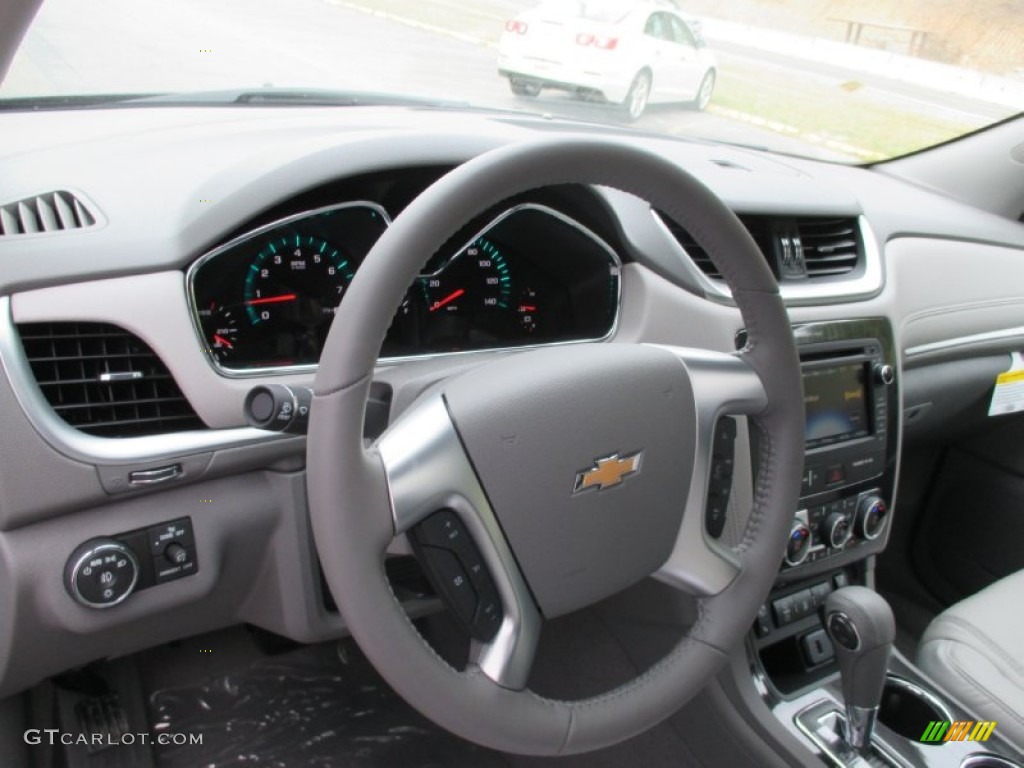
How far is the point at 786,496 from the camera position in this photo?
129 cm

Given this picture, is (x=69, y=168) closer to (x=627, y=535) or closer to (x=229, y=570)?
(x=229, y=570)

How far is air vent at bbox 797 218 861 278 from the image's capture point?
2102 millimetres

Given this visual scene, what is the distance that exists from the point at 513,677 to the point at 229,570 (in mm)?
583

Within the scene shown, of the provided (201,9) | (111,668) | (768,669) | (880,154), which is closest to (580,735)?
(768,669)

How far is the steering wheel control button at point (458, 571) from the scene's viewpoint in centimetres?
105

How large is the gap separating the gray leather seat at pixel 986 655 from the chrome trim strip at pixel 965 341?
24.2 inches

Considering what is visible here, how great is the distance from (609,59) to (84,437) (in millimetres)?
1403

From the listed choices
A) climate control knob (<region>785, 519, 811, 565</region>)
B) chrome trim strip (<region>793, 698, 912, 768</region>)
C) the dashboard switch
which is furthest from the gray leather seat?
the dashboard switch

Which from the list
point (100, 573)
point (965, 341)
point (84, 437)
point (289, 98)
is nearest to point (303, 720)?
point (100, 573)

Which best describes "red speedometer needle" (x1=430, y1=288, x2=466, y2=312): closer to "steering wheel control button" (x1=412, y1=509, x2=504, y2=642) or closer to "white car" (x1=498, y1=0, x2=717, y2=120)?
"steering wheel control button" (x1=412, y1=509, x2=504, y2=642)

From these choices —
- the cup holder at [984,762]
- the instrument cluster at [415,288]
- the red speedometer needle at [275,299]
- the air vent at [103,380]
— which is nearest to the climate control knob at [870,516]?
the cup holder at [984,762]

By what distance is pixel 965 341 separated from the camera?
2.45 m

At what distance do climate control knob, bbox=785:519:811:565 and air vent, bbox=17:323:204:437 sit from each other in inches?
48.5

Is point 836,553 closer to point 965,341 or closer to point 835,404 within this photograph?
point 835,404
